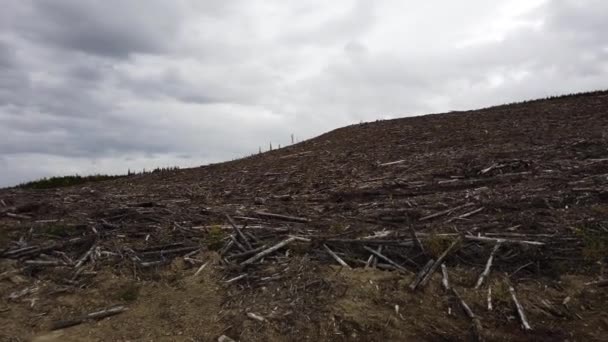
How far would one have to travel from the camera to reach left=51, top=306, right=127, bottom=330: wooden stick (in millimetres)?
5230

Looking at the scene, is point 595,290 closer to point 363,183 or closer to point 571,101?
point 363,183

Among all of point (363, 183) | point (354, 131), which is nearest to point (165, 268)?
point (363, 183)

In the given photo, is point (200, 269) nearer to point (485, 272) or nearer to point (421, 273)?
point (421, 273)

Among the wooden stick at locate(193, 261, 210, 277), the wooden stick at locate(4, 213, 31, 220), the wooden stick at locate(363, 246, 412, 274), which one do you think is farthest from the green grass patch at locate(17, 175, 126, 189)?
the wooden stick at locate(363, 246, 412, 274)

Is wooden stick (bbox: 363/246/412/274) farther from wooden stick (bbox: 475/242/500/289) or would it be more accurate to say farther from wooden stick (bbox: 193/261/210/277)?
wooden stick (bbox: 193/261/210/277)

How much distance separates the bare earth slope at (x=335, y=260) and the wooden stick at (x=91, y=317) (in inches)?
2.5

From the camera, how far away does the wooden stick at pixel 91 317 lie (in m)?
5.23

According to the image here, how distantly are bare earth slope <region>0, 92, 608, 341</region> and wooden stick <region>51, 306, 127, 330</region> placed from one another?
6cm

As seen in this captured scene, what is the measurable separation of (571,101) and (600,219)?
45.9 ft

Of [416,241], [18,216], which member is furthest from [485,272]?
[18,216]

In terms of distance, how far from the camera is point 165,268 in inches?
246

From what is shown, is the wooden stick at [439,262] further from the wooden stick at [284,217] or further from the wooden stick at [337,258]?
the wooden stick at [284,217]

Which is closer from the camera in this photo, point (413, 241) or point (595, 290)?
point (595, 290)

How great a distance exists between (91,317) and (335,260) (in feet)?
9.06
